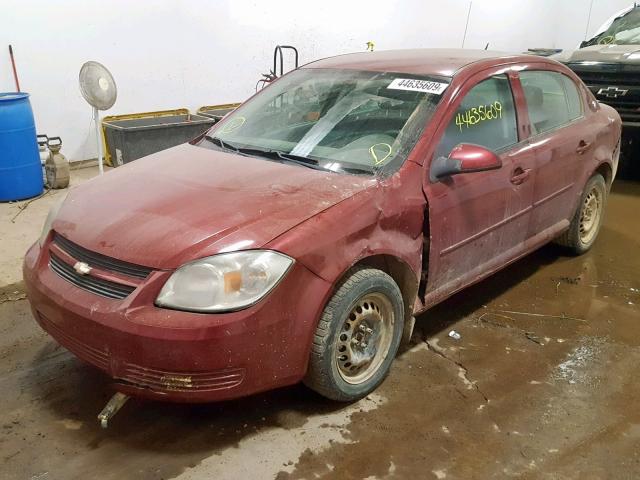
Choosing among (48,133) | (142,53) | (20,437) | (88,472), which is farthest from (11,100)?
(88,472)

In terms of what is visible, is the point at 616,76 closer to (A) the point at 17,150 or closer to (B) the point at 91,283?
(B) the point at 91,283

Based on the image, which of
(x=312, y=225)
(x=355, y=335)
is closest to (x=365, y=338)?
(x=355, y=335)

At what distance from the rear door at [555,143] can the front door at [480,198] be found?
0.15 meters

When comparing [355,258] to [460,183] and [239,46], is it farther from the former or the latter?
[239,46]

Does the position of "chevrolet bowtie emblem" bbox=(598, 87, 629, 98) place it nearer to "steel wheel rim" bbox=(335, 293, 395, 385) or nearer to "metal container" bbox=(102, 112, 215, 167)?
"metal container" bbox=(102, 112, 215, 167)

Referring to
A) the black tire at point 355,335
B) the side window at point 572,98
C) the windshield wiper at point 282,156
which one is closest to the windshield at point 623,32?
the side window at point 572,98

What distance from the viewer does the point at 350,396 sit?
8.53ft

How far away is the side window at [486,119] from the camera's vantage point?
9.53ft

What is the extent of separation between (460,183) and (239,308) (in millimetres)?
1355

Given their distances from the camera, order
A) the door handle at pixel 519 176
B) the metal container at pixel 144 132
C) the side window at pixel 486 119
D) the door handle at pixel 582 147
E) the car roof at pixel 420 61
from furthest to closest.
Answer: the metal container at pixel 144 132 → the door handle at pixel 582 147 → the door handle at pixel 519 176 → the car roof at pixel 420 61 → the side window at pixel 486 119

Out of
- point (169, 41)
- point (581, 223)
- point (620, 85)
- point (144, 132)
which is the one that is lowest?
point (581, 223)

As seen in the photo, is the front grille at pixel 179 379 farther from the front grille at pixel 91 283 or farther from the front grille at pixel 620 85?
the front grille at pixel 620 85

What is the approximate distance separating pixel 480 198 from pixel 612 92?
4228 mm

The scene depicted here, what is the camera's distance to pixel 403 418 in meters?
2.60
